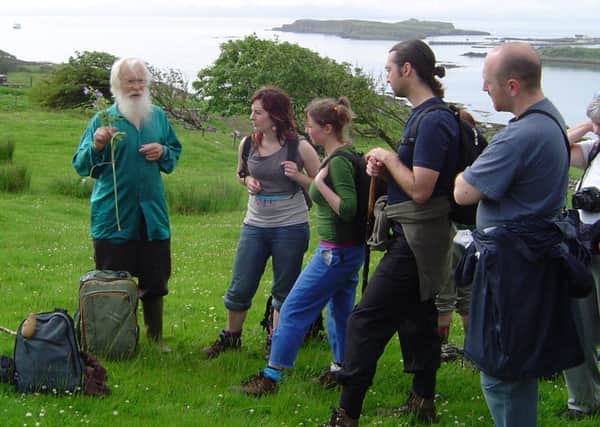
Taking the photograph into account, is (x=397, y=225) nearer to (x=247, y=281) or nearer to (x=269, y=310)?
(x=247, y=281)

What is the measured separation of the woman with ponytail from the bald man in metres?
1.46

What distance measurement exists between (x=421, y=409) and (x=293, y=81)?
1858 inches

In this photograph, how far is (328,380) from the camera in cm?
605

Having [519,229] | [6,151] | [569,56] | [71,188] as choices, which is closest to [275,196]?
[519,229]

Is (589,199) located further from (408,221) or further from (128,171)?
(128,171)

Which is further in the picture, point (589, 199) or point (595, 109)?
point (595, 109)

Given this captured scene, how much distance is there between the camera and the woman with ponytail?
5586 mm

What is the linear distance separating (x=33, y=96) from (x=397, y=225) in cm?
5199

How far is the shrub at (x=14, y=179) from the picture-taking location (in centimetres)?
1998

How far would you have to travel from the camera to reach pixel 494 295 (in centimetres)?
417

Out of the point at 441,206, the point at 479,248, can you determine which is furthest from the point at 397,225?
the point at 479,248

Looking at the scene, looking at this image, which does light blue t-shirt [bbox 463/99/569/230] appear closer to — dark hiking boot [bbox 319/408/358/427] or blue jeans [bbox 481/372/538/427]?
blue jeans [bbox 481/372/538/427]

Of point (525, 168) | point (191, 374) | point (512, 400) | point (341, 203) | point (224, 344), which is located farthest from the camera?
point (224, 344)

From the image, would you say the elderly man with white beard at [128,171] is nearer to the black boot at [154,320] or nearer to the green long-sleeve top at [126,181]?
the green long-sleeve top at [126,181]
